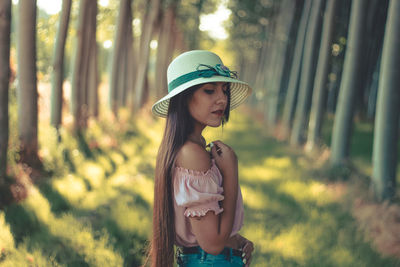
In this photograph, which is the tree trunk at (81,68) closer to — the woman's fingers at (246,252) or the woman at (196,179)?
the woman at (196,179)

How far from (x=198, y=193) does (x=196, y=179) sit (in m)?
0.07

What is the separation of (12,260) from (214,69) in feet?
9.36

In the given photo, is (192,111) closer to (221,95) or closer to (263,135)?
(221,95)

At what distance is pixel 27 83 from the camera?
623cm

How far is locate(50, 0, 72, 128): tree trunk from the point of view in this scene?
25.2 feet

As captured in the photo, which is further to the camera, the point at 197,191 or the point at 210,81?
the point at 210,81

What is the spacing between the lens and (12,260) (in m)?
3.46

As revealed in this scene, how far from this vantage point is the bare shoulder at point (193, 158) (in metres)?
1.82

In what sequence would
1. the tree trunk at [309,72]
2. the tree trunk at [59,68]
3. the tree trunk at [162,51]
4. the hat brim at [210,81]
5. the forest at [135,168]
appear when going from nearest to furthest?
the hat brim at [210,81] < the forest at [135,168] < the tree trunk at [59,68] < the tree trunk at [309,72] < the tree trunk at [162,51]

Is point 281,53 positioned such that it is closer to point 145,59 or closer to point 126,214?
point 145,59

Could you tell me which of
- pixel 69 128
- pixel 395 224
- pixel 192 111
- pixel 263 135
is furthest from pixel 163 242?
pixel 263 135

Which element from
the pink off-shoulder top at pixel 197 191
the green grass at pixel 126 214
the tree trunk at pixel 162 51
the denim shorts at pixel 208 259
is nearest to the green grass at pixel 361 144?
the green grass at pixel 126 214

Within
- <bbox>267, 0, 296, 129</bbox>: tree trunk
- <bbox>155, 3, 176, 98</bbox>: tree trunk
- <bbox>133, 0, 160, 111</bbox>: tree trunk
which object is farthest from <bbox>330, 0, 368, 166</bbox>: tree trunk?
<bbox>155, 3, 176, 98</bbox>: tree trunk

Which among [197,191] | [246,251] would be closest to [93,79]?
[246,251]
